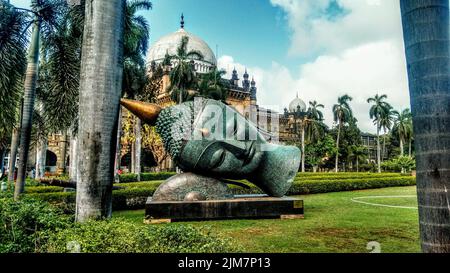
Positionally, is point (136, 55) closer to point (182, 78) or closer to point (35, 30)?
point (182, 78)

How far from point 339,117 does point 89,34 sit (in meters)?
48.5

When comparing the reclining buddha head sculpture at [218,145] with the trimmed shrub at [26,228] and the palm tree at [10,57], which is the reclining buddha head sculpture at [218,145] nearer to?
the palm tree at [10,57]

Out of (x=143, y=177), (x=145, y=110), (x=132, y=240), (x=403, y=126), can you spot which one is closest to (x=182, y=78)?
(x=143, y=177)

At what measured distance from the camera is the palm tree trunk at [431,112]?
8.87 feet

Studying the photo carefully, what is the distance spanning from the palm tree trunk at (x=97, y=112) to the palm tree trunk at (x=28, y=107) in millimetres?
5683

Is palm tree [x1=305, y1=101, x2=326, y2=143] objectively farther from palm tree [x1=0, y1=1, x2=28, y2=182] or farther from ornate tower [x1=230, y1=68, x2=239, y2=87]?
palm tree [x1=0, y1=1, x2=28, y2=182]

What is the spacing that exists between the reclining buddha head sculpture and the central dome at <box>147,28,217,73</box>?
39.3 metres

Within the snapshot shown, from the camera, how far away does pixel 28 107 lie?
10.1m

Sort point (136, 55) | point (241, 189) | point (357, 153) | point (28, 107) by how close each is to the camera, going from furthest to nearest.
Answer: point (357, 153)
point (136, 55)
point (241, 189)
point (28, 107)

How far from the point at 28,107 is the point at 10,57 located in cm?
150

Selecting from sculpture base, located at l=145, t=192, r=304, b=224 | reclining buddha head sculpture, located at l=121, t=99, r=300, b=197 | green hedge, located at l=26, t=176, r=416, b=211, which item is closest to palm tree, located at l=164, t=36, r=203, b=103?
green hedge, located at l=26, t=176, r=416, b=211

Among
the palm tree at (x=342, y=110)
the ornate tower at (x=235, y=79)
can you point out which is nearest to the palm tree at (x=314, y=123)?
the palm tree at (x=342, y=110)

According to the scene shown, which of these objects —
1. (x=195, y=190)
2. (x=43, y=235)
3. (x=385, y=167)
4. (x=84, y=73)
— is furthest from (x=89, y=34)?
(x=385, y=167)

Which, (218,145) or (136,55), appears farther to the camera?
(136,55)
